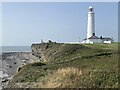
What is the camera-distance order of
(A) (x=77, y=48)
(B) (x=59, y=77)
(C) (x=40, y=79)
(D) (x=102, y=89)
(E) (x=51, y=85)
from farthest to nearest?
(A) (x=77, y=48) < (C) (x=40, y=79) < (B) (x=59, y=77) < (E) (x=51, y=85) < (D) (x=102, y=89)

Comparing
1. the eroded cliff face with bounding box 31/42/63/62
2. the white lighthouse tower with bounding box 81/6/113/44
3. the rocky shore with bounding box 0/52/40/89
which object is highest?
the white lighthouse tower with bounding box 81/6/113/44

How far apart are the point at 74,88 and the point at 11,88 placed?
25.6 feet

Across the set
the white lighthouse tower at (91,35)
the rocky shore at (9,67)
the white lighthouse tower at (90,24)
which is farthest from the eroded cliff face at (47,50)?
the white lighthouse tower at (90,24)

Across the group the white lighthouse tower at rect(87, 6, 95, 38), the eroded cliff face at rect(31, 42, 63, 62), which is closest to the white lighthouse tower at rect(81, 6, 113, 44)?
the white lighthouse tower at rect(87, 6, 95, 38)

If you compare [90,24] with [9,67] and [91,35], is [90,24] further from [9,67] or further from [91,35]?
[9,67]

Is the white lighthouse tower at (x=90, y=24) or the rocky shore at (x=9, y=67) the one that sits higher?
the white lighthouse tower at (x=90, y=24)

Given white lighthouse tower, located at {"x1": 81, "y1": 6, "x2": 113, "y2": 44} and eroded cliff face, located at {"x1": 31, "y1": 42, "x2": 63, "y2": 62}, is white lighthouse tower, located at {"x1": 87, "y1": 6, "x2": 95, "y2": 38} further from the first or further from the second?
eroded cliff face, located at {"x1": 31, "y1": 42, "x2": 63, "y2": 62}

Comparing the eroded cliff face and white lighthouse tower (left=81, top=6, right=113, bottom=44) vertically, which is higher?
white lighthouse tower (left=81, top=6, right=113, bottom=44)

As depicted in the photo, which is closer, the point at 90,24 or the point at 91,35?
the point at 91,35

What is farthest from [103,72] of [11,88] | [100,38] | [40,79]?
[100,38]

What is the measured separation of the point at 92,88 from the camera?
23.6 meters

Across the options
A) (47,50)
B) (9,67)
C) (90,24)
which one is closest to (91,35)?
(90,24)

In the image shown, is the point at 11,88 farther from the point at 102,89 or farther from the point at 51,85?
the point at 102,89

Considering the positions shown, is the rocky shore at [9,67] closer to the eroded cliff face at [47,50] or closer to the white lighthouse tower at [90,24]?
the eroded cliff face at [47,50]
